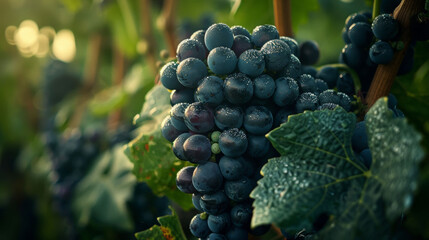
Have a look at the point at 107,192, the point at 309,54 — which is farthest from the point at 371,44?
the point at 107,192

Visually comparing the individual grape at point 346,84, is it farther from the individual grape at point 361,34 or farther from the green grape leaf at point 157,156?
the green grape leaf at point 157,156

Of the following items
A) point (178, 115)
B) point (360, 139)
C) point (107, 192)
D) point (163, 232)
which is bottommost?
point (107, 192)

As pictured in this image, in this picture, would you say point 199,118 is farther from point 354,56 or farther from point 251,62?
point 354,56

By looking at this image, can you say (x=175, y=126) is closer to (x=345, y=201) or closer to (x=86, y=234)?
(x=345, y=201)

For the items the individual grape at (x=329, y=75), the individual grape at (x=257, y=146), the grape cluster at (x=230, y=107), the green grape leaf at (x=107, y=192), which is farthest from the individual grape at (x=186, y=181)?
the green grape leaf at (x=107, y=192)

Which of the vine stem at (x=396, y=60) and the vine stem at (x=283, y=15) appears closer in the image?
the vine stem at (x=396, y=60)

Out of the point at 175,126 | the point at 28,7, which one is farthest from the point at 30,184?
the point at 175,126
